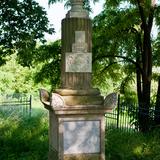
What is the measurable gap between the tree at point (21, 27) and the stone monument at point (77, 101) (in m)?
4.99

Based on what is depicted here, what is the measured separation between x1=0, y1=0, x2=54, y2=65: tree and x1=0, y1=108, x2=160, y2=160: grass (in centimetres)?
238

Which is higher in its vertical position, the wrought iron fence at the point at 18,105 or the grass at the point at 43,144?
the wrought iron fence at the point at 18,105

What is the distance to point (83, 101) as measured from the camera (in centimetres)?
842

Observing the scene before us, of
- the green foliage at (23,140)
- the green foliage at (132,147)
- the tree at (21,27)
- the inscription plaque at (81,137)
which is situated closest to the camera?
the inscription plaque at (81,137)

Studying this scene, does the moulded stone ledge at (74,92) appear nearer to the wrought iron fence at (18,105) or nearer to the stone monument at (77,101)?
the stone monument at (77,101)

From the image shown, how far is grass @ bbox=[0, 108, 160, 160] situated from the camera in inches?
406

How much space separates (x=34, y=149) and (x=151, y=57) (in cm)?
722

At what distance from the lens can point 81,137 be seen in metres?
8.46

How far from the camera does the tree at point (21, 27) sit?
13172mm

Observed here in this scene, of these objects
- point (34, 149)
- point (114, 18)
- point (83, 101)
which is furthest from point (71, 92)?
point (114, 18)

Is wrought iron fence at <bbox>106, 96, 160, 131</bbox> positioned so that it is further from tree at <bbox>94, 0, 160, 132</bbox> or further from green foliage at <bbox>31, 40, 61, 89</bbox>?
green foliage at <bbox>31, 40, 61, 89</bbox>

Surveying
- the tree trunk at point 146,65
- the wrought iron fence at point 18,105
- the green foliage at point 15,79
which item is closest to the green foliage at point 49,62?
the tree trunk at point 146,65

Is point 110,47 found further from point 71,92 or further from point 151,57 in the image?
point 71,92

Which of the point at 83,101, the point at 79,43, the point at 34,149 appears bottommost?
the point at 34,149
